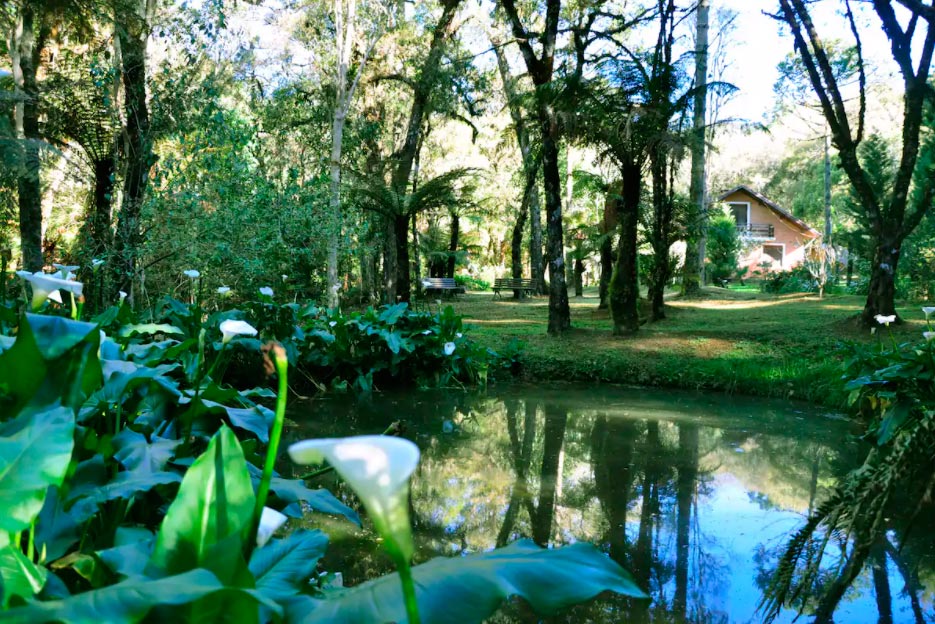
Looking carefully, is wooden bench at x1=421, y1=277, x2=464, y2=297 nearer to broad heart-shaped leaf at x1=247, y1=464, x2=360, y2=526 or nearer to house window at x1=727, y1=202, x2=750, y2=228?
broad heart-shaped leaf at x1=247, y1=464, x2=360, y2=526

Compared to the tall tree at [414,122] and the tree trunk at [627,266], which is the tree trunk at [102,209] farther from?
the tree trunk at [627,266]

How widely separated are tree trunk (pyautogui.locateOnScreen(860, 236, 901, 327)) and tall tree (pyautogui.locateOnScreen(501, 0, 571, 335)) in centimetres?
364

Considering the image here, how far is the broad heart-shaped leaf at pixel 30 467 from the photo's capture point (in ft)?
3.06

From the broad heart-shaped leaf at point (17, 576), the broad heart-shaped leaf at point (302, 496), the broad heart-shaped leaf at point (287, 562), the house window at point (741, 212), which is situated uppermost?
the house window at point (741, 212)

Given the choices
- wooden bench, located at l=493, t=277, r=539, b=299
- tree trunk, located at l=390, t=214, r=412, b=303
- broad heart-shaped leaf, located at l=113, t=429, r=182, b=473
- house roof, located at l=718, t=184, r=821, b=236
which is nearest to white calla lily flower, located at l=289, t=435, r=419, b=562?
Answer: broad heart-shaped leaf, located at l=113, t=429, r=182, b=473

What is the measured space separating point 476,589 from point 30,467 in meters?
0.67

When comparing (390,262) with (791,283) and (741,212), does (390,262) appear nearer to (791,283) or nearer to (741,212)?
(791,283)

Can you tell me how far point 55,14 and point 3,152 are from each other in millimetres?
1632

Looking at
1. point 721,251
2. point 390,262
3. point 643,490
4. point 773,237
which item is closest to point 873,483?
point 643,490

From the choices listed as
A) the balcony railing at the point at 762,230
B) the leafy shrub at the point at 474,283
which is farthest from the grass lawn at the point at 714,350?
the balcony railing at the point at 762,230

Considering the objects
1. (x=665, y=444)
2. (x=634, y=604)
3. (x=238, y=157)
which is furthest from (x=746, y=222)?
(x=634, y=604)

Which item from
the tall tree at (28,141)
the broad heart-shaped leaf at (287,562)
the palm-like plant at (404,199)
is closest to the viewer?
the broad heart-shaped leaf at (287,562)

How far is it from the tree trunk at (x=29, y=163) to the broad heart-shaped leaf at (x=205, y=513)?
269 inches

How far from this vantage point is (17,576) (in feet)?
2.94
